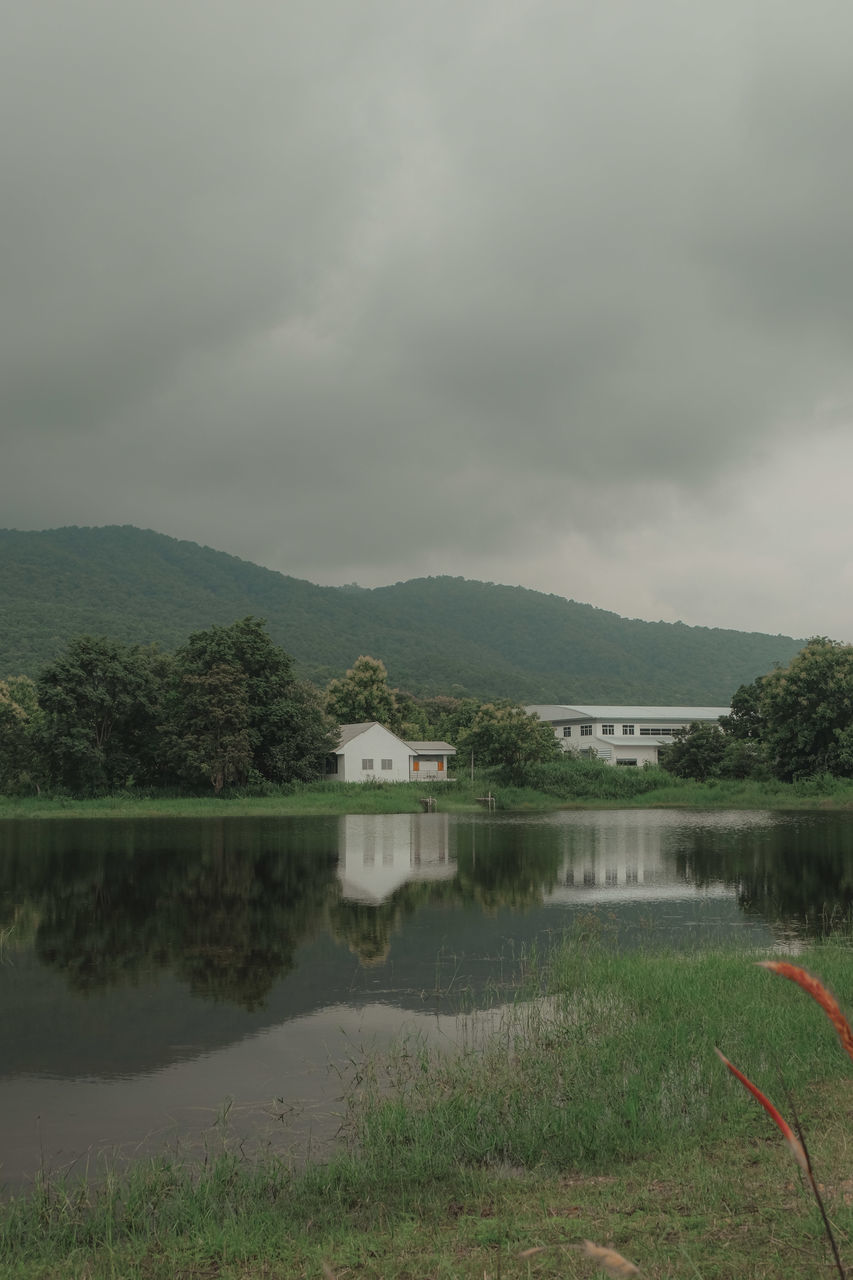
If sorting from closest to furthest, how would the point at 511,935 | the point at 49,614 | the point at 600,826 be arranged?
the point at 511,935 < the point at 600,826 < the point at 49,614

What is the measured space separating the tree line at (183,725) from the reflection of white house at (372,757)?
5916mm

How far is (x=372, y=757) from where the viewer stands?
68250mm

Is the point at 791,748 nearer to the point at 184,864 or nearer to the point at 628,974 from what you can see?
the point at 184,864

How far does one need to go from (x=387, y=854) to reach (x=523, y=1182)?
24685 millimetres

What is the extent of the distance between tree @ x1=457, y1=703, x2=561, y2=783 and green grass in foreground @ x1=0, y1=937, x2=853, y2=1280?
1911 inches

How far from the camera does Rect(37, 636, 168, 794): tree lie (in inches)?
2098

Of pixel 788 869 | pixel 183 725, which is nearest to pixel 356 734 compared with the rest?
pixel 183 725

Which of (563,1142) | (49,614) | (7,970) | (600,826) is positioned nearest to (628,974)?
(563,1142)

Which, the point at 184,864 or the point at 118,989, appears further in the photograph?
the point at 184,864

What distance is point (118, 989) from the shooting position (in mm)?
13500

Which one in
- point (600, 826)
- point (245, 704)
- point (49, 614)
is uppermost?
point (49, 614)

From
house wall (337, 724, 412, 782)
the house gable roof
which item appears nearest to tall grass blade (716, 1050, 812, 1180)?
house wall (337, 724, 412, 782)

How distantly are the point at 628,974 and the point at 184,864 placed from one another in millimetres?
18006

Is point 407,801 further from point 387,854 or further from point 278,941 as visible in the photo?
point 278,941
